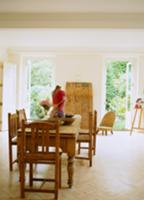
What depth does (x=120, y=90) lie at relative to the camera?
868cm

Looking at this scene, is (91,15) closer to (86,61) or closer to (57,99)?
(57,99)

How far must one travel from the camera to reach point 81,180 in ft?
12.7

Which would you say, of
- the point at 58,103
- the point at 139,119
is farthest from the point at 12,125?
the point at 139,119

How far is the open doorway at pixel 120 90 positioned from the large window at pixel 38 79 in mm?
1804

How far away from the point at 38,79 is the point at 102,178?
5.41 metres

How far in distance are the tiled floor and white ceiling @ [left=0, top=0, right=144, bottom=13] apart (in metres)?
2.56

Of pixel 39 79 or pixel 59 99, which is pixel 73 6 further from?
pixel 39 79

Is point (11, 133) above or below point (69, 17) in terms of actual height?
below

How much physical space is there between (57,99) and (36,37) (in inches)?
122

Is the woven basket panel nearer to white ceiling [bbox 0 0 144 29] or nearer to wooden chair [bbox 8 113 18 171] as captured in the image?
white ceiling [bbox 0 0 144 29]

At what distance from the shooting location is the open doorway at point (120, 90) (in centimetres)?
856

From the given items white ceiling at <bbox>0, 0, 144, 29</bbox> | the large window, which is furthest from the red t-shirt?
the large window

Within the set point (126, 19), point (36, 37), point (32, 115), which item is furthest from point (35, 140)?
point (32, 115)

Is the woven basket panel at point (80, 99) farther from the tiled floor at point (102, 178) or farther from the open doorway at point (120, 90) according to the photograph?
the tiled floor at point (102, 178)
